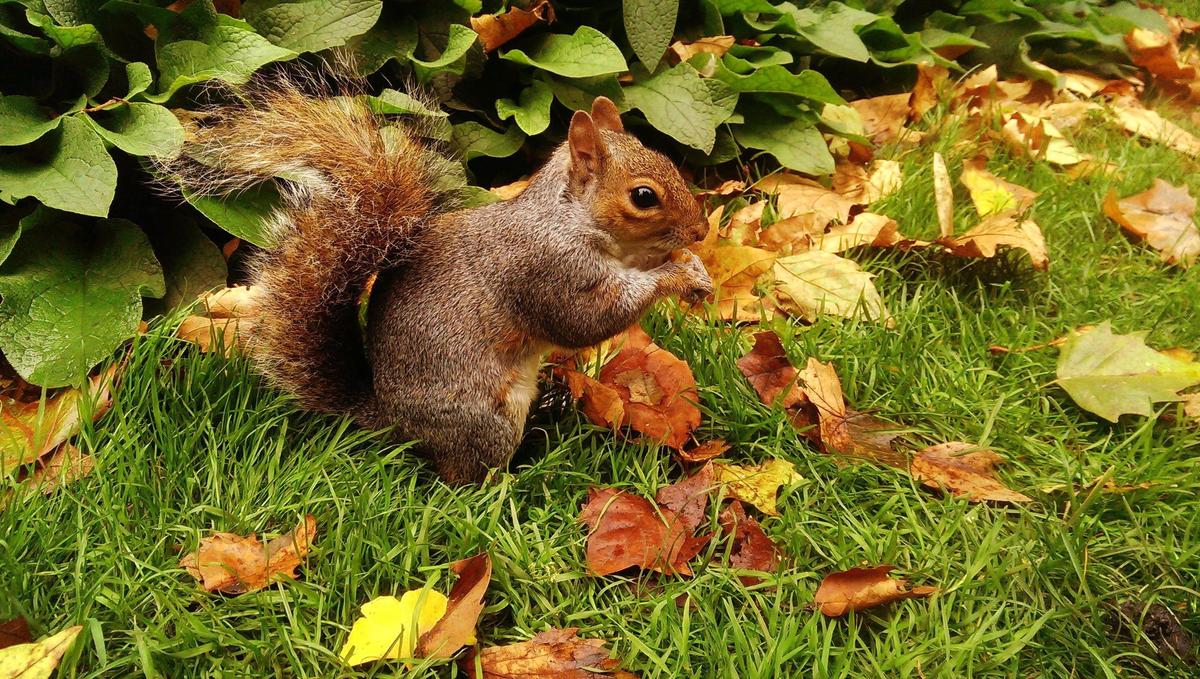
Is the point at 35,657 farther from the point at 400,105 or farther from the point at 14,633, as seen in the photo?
the point at 400,105

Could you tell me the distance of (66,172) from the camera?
1663 mm

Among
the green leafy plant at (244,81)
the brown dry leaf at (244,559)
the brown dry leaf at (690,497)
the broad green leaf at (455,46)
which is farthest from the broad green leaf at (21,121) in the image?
the brown dry leaf at (690,497)

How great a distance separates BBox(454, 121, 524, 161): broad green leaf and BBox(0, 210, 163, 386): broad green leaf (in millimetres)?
748

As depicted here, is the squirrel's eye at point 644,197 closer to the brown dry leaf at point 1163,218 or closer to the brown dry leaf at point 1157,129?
the brown dry leaf at point 1163,218

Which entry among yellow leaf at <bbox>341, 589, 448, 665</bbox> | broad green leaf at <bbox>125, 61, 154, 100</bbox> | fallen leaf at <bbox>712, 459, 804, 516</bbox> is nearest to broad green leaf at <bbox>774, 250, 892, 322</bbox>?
fallen leaf at <bbox>712, 459, 804, 516</bbox>

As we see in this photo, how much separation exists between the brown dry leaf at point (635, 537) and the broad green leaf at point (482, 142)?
102 centimetres

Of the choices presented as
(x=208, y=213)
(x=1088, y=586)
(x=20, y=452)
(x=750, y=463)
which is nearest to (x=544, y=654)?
(x=750, y=463)

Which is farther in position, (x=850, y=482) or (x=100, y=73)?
(x=100, y=73)

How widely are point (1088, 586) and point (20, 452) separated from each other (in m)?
1.75

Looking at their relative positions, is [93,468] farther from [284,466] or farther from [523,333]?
[523,333]

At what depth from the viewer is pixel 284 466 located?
1543 mm

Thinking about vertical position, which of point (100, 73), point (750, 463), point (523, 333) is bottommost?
point (750, 463)

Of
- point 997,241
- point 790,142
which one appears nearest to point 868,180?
point 790,142

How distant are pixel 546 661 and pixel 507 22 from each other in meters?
1.51
